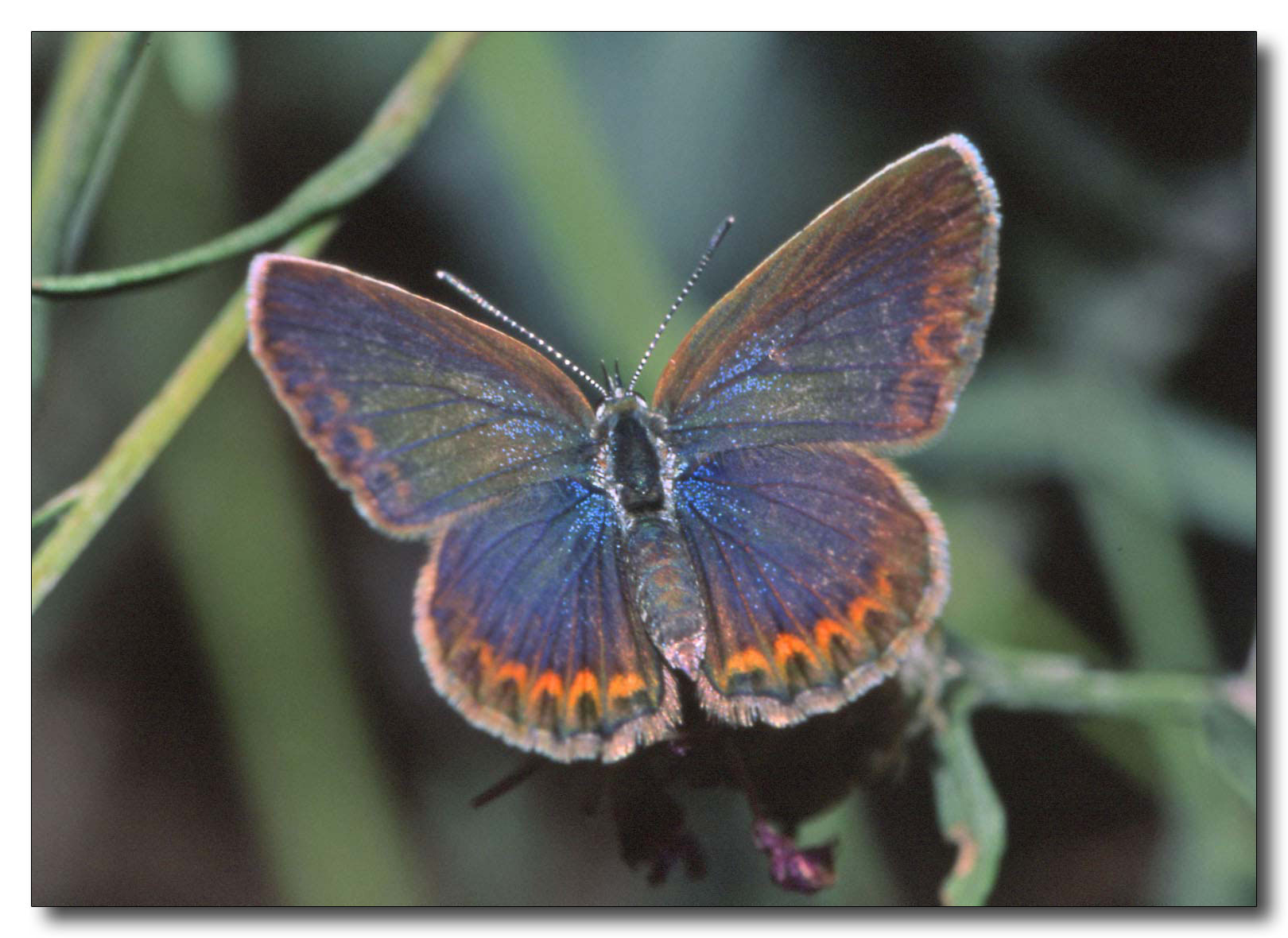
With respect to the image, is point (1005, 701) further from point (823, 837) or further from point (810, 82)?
point (810, 82)

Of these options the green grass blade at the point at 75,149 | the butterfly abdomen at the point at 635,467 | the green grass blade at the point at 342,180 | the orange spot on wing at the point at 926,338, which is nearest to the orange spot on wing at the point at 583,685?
the butterfly abdomen at the point at 635,467

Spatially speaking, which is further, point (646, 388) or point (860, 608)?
point (646, 388)

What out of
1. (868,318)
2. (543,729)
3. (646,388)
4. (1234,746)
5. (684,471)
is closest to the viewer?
(543,729)

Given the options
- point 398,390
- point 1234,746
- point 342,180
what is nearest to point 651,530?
point 398,390

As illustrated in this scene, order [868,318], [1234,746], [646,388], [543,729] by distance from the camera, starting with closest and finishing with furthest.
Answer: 1. [543,729]
2. [868,318]
3. [1234,746]
4. [646,388]

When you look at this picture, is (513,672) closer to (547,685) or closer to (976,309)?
(547,685)

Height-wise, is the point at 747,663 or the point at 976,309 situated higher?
the point at 976,309

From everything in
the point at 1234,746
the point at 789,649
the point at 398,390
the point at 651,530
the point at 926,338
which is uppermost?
the point at 398,390
